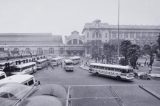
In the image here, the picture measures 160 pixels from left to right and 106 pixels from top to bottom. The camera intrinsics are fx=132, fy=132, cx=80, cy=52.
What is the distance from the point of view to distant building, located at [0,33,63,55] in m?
66.4

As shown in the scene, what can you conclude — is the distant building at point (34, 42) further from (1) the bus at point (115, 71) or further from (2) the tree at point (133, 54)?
(2) the tree at point (133, 54)

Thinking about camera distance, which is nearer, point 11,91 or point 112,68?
point 11,91

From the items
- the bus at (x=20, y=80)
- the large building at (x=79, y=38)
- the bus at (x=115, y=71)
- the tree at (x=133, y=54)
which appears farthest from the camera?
the large building at (x=79, y=38)

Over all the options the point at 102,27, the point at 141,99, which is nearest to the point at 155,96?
the point at 141,99

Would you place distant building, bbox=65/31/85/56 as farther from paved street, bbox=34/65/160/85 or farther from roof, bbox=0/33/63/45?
paved street, bbox=34/65/160/85

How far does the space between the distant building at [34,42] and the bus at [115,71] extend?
45.0 meters

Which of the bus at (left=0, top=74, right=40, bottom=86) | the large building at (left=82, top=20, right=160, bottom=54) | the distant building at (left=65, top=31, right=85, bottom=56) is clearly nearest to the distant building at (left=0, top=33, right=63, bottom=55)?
the distant building at (left=65, top=31, right=85, bottom=56)

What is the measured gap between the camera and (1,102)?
280 inches

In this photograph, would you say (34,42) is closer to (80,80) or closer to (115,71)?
(80,80)

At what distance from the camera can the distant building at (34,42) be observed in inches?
2616

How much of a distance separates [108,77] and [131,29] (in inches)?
2595

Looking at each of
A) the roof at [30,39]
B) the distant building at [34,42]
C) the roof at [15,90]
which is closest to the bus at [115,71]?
the roof at [15,90]

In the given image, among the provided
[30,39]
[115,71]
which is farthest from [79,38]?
[115,71]

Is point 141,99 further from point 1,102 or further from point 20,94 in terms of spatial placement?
point 1,102
